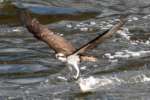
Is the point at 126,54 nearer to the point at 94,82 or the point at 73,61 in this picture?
the point at 94,82

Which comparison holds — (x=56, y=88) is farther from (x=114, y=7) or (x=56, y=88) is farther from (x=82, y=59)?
(x=114, y=7)

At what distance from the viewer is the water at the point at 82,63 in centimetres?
1144

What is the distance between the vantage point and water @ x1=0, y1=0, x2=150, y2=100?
11438 millimetres

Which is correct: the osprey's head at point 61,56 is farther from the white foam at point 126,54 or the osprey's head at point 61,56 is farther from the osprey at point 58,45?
the white foam at point 126,54

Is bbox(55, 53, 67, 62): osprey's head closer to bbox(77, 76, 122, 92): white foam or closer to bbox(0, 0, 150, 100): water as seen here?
bbox(0, 0, 150, 100): water

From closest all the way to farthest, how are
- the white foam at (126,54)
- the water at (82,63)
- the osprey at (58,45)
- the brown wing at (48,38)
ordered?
the osprey at (58,45) < the brown wing at (48,38) < the water at (82,63) < the white foam at (126,54)

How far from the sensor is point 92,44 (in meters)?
9.28

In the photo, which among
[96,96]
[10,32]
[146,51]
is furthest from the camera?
[10,32]

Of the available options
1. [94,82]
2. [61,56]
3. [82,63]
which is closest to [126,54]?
[82,63]

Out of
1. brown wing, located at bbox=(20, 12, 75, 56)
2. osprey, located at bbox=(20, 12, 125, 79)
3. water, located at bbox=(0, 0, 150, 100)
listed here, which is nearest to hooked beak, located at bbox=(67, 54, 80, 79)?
osprey, located at bbox=(20, 12, 125, 79)

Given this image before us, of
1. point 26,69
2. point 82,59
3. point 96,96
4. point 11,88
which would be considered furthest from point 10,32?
point 82,59

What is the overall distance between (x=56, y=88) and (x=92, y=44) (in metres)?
2.51

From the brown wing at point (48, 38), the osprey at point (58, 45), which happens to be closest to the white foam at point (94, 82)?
the osprey at point (58, 45)

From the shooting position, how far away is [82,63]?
13328 millimetres
